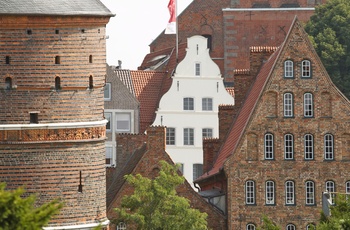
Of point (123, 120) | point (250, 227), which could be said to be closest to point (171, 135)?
point (123, 120)

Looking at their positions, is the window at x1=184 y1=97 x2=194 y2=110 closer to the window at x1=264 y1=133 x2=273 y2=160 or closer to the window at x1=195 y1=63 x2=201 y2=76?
the window at x1=195 y1=63 x2=201 y2=76

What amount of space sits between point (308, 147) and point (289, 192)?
6.06 feet

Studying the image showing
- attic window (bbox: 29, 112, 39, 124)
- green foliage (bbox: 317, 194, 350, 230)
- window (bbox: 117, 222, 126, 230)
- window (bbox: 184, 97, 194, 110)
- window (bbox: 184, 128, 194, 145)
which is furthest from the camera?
window (bbox: 184, 97, 194, 110)

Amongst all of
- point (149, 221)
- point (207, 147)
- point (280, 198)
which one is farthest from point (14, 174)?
point (207, 147)

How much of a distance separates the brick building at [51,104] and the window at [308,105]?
20.0 m

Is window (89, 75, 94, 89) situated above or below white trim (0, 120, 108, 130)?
above

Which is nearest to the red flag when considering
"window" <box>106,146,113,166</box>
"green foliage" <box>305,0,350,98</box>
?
"green foliage" <box>305,0,350,98</box>

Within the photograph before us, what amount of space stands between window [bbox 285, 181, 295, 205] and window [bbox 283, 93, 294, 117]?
2489 mm

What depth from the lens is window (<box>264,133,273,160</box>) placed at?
75625mm

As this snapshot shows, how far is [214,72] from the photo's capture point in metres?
97.8

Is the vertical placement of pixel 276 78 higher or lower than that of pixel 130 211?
higher

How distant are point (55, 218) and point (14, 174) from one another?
1.61 meters

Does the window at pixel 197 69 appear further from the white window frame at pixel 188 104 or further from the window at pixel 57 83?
the window at pixel 57 83

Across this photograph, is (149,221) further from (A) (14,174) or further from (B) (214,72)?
(B) (214,72)
